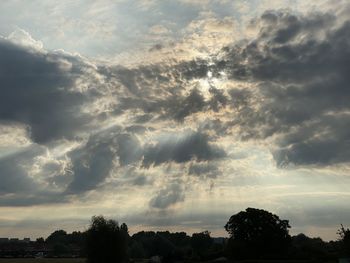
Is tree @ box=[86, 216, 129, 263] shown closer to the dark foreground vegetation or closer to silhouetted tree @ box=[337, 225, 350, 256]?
the dark foreground vegetation

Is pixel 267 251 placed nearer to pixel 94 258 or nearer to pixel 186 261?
pixel 186 261

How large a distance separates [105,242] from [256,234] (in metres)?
57.0

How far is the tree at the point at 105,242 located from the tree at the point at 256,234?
42.3 meters

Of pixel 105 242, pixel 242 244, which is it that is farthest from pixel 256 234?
pixel 105 242

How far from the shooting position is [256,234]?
144 meters

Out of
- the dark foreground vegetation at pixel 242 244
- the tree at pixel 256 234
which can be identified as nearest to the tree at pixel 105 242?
the dark foreground vegetation at pixel 242 244

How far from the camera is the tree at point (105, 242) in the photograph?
105562 mm

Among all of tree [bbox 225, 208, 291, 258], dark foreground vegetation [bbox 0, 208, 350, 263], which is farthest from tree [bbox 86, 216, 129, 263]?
tree [bbox 225, 208, 291, 258]

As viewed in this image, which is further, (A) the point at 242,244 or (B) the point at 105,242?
(A) the point at 242,244

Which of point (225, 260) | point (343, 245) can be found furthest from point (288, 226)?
point (343, 245)

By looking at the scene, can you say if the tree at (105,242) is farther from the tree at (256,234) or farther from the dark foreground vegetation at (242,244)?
the tree at (256,234)

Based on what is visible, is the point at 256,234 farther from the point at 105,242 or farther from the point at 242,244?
the point at 105,242

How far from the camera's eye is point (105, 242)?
10731cm

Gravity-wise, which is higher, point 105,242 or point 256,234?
point 256,234
